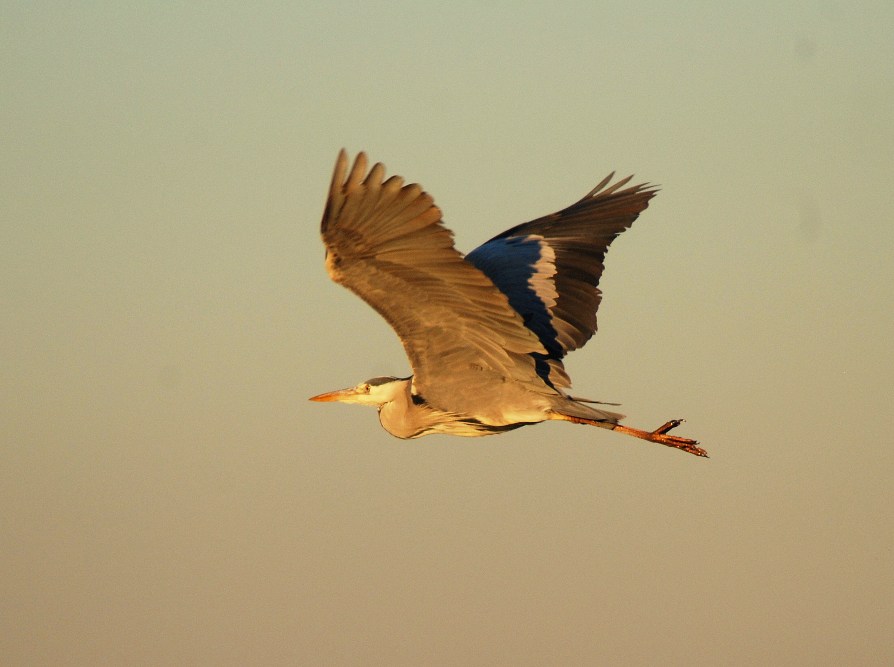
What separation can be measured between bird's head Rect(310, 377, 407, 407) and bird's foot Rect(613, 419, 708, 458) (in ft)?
7.04

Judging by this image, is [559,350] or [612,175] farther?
[612,175]

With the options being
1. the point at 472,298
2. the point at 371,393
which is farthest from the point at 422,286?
the point at 371,393

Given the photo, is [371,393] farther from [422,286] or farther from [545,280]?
[422,286]

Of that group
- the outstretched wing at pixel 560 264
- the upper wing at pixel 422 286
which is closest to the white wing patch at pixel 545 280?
the outstretched wing at pixel 560 264

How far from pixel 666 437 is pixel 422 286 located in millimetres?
3573

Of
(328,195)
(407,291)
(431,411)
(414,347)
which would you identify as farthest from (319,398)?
(328,195)

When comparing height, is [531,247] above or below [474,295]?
above

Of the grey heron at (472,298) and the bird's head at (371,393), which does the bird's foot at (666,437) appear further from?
the bird's head at (371,393)

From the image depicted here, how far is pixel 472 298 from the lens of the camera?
10.3 meters

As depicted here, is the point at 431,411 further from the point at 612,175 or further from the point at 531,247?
the point at 612,175

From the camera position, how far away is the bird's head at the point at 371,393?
42.1 ft

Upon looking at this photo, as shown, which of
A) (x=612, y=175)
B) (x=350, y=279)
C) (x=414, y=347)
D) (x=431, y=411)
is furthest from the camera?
(x=612, y=175)

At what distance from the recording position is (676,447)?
1254 centimetres

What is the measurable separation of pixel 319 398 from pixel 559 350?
266 centimetres
